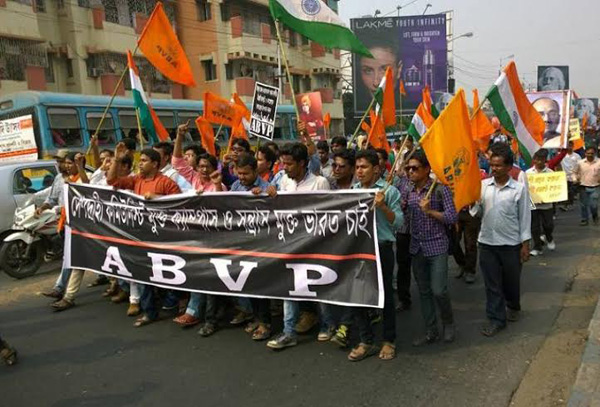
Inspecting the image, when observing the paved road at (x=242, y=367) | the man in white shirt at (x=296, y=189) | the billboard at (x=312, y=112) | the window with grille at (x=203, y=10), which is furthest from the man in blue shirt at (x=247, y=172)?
the window with grille at (x=203, y=10)

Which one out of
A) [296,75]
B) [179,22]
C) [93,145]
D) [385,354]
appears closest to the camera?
[385,354]

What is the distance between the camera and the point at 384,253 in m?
3.74

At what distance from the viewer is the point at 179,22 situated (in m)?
27.7

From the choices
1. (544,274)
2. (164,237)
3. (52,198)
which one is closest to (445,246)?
(164,237)

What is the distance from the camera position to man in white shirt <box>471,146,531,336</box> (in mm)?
4203

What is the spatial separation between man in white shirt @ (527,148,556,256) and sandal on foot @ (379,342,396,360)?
164 inches

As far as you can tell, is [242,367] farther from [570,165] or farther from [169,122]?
[169,122]

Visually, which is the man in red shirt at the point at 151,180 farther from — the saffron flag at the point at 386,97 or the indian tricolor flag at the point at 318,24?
the saffron flag at the point at 386,97

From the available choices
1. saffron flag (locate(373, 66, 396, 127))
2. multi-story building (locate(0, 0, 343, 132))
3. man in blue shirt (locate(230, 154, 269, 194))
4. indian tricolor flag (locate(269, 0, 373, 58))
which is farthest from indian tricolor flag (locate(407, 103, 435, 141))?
multi-story building (locate(0, 0, 343, 132))

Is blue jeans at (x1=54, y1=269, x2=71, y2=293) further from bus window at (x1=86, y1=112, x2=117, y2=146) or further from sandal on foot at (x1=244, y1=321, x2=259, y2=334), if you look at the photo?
bus window at (x1=86, y1=112, x2=117, y2=146)

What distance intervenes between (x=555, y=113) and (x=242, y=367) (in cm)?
753

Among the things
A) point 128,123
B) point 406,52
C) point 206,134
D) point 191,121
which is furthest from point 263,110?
point 406,52

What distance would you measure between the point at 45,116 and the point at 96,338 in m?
8.00

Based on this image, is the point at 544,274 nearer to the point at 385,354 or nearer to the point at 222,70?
the point at 385,354
